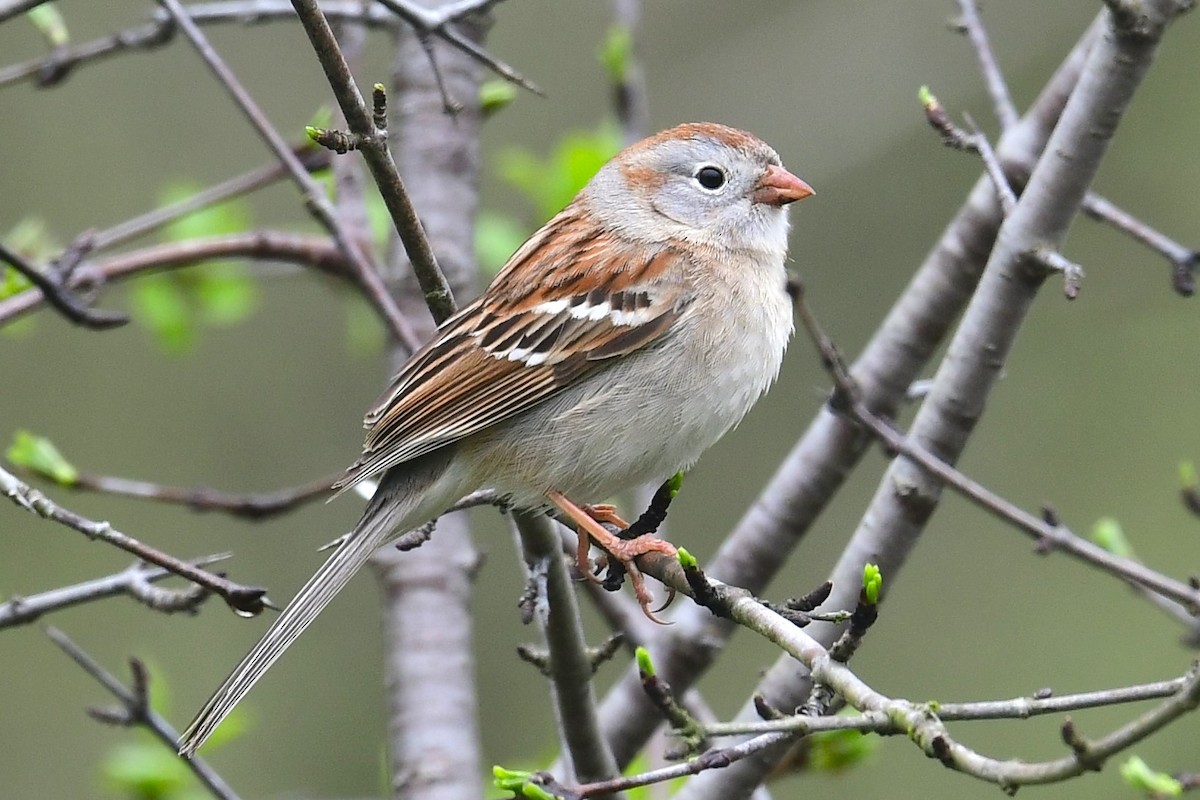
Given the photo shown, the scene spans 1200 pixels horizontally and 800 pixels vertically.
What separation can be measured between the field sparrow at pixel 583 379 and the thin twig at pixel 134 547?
2.16 feet

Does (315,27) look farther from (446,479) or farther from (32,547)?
(32,547)

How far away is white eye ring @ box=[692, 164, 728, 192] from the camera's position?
161 inches

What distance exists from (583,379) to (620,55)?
153 centimetres

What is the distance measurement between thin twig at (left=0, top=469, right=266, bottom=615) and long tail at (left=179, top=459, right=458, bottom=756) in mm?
329

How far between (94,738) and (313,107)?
369cm

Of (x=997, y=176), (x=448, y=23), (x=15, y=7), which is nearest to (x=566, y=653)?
(x=448, y=23)

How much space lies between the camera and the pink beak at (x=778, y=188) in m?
4.02

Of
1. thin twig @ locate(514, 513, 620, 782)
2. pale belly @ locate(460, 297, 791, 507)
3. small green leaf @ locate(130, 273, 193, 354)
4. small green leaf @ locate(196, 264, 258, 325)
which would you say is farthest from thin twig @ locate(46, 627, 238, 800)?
small green leaf @ locate(196, 264, 258, 325)

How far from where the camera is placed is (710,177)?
4117 millimetres

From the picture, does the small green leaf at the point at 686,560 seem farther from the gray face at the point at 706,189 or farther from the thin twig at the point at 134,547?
the gray face at the point at 706,189

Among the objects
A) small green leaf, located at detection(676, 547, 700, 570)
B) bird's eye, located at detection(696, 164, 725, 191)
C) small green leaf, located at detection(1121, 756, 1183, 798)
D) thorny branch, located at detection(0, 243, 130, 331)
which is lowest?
small green leaf, located at detection(1121, 756, 1183, 798)

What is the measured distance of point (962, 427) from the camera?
11.4 feet

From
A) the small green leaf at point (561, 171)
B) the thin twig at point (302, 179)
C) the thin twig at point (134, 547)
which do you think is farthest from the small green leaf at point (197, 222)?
the thin twig at point (134, 547)

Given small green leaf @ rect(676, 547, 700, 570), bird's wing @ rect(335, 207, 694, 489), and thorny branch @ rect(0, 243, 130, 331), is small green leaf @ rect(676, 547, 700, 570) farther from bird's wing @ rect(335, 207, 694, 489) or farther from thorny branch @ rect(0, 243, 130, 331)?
thorny branch @ rect(0, 243, 130, 331)
